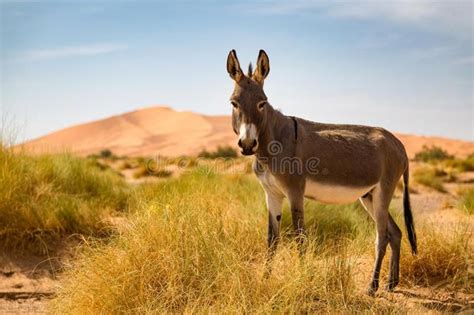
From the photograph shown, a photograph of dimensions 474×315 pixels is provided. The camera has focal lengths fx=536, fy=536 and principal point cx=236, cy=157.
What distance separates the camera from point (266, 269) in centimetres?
498

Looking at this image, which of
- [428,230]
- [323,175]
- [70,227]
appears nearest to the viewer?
[323,175]

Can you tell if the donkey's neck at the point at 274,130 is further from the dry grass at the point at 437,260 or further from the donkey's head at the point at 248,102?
the dry grass at the point at 437,260

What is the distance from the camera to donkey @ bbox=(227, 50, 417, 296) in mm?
5375

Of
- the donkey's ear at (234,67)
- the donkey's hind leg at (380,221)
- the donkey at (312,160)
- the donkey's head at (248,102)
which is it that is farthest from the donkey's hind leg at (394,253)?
the donkey's ear at (234,67)

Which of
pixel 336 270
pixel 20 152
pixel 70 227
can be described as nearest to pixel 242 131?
pixel 336 270

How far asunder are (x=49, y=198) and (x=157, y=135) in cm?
6652

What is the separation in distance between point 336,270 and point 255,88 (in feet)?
6.41

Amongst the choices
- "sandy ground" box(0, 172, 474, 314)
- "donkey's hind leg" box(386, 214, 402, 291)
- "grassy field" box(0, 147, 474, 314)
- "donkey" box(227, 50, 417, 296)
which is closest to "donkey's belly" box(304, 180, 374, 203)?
"donkey" box(227, 50, 417, 296)

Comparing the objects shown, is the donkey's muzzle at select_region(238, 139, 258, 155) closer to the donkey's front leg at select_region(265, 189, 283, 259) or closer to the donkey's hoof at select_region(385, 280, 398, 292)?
the donkey's front leg at select_region(265, 189, 283, 259)

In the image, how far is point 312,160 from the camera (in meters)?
5.72

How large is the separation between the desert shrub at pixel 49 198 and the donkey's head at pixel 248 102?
3.45 metres

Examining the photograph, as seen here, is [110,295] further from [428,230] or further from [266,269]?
[428,230]

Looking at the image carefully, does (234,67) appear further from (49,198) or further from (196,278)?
(49,198)

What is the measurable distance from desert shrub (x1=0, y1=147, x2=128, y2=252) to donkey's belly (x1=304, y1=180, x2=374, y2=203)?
3486 mm
